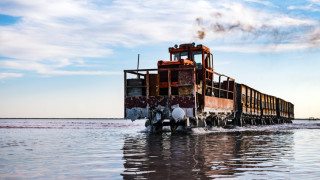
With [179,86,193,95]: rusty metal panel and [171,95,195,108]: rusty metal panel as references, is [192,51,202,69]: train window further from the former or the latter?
[171,95,195,108]: rusty metal panel

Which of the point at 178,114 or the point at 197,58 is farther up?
the point at 197,58

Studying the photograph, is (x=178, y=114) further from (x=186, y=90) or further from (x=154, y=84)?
(x=154, y=84)

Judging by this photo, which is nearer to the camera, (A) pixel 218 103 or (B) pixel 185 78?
(B) pixel 185 78

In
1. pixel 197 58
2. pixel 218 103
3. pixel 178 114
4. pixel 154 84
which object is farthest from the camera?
pixel 218 103

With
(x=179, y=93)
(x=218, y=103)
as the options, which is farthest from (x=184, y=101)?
(x=218, y=103)

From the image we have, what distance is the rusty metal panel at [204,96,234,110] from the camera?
685 inches

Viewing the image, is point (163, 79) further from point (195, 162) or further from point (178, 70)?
point (195, 162)

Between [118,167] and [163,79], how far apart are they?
11452mm

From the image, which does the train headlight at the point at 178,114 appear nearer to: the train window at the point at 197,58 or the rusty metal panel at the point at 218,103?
the rusty metal panel at the point at 218,103

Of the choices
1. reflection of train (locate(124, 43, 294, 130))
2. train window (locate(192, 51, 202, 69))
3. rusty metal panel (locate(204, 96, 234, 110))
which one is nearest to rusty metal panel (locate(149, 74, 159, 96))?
reflection of train (locate(124, 43, 294, 130))

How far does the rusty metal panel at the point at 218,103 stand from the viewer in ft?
57.1

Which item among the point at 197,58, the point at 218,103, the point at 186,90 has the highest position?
the point at 197,58

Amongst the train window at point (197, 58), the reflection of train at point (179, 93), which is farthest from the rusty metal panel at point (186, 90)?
the train window at point (197, 58)

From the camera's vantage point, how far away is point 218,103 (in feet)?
62.4
